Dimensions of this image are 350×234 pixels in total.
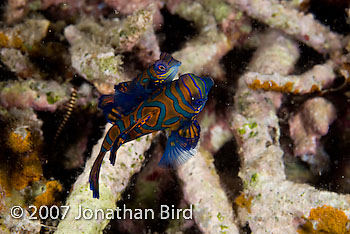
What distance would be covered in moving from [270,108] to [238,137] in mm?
606

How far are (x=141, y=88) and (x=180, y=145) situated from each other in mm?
690

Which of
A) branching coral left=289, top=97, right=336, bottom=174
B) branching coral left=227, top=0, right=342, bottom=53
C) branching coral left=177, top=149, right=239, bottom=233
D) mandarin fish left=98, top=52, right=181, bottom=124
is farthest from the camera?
branching coral left=227, top=0, right=342, bottom=53

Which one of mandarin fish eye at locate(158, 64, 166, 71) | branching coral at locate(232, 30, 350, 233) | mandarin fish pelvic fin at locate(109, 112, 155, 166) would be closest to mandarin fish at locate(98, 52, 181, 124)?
mandarin fish eye at locate(158, 64, 166, 71)

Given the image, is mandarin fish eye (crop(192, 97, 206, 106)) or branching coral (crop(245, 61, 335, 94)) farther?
branching coral (crop(245, 61, 335, 94))

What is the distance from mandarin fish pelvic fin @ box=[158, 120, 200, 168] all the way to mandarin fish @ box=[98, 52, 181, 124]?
0.49 meters

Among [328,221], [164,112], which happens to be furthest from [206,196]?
[164,112]

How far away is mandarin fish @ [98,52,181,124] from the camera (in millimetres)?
2773

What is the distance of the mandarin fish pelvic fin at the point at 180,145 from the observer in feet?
9.57

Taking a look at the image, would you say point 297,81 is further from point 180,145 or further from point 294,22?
point 180,145

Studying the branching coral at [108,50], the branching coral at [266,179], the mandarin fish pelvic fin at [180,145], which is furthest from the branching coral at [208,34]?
the mandarin fish pelvic fin at [180,145]

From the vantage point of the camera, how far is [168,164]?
3.02 meters

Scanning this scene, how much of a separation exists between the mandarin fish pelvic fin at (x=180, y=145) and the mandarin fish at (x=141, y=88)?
489 mm

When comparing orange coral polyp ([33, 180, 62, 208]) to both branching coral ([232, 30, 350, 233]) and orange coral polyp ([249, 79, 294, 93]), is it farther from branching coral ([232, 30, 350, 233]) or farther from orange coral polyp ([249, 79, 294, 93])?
orange coral polyp ([249, 79, 294, 93])

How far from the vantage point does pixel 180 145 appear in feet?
9.80
